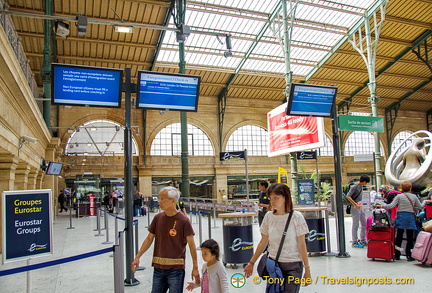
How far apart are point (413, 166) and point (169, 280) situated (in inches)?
535

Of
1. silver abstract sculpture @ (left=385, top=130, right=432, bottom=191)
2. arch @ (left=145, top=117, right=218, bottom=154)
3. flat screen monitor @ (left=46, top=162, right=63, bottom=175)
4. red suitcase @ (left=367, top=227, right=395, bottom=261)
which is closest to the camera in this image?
red suitcase @ (left=367, top=227, right=395, bottom=261)

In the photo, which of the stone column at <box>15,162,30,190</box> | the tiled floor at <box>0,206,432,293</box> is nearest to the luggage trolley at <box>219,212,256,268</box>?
the tiled floor at <box>0,206,432,293</box>

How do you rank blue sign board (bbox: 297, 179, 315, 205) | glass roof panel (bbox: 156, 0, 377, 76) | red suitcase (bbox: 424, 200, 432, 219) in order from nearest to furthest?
red suitcase (bbox: 424, 200, 432, 219) → blue sign board (bbox: 297, 179, 315, 205) → glass roof panel (bbox: 156, 0, 377, 76)

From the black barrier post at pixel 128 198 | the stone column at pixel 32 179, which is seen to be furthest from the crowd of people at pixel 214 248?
the stone column at pixel 32 179

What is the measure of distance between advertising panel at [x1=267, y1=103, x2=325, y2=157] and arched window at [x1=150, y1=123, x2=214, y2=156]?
43.2 ft

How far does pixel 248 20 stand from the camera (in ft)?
84.7

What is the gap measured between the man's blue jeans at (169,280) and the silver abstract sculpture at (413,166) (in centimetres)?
1239

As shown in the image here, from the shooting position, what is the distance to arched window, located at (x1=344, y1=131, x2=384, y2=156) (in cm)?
3969

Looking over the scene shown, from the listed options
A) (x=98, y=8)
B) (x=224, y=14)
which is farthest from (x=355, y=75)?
(x=98, y=8)

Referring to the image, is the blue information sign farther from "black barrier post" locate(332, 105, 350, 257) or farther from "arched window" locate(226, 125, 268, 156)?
"arched window" locate(226, 125, 268, 156)

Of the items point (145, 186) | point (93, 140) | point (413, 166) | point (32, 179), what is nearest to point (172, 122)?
point (145, 186)

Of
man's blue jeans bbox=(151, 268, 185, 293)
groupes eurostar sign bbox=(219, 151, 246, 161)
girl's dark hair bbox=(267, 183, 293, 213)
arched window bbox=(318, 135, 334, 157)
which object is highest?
arched window bbox=(318, 135, 334, 157)

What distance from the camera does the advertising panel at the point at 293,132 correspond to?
17.6 m

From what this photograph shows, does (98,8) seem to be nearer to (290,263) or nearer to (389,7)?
(389,7)
